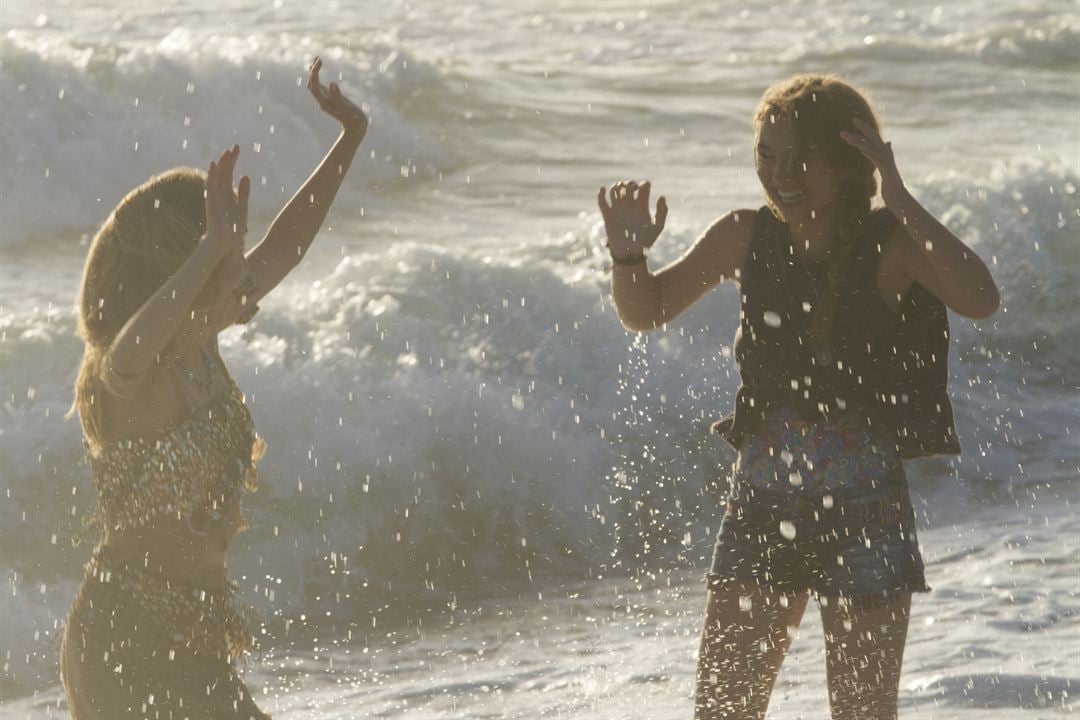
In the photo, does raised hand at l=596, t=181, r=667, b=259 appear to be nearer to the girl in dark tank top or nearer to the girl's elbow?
the girl in dark tank top

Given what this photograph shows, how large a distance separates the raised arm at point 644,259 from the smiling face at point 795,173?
0.48 ft

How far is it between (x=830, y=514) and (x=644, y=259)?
68cm

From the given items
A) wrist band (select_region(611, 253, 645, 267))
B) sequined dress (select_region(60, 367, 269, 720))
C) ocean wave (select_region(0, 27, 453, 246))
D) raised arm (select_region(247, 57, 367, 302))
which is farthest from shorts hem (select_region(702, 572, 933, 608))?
ocean wave (select_region(0, 27, 453, 246))

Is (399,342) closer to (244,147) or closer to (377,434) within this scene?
(377,434)

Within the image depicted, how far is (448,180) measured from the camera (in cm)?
1756

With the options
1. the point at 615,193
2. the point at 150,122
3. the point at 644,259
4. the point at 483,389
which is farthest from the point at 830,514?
the point at 150,122

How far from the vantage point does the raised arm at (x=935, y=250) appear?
309 cm

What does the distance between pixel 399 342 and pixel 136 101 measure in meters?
8.41

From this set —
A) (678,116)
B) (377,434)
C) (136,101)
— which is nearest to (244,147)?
(136,101)

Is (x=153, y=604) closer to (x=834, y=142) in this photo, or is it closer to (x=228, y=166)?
(x=228, y=166)

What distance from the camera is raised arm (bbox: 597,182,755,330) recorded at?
11.1 feet

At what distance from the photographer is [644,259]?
11.2ft

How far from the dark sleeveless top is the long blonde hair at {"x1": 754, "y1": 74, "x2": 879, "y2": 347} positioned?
20mm

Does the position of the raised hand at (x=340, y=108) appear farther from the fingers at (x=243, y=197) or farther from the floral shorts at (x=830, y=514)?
the floral shorts at (x=830, y=514)
